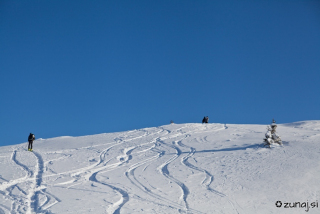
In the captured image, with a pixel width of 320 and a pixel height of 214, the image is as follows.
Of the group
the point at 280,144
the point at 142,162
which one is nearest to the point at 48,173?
the point at 142,162

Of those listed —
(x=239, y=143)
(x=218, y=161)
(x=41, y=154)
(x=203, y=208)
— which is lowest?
(x=203, y=208)

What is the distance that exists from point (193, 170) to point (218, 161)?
243 centimetres

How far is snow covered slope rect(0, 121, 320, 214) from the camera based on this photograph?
11273mm

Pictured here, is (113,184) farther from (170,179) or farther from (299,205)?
(299,205)

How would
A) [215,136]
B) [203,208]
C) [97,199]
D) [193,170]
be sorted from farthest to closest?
[215,136]
[193,170]
[97,199]
[203,208]

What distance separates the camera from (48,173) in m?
16.9

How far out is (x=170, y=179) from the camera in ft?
48.5

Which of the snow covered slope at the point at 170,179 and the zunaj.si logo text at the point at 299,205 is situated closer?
the zunaj.si logo text at the point at 299,205

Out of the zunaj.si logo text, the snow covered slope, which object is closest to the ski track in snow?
the snow covered slope

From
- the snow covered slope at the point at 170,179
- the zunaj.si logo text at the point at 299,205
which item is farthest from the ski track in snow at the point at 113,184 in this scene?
Result: the zunaj.si logo text at the point at 299,205

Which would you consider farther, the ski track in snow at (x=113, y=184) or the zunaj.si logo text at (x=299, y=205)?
the ski track in snow at (x=113, y=184)

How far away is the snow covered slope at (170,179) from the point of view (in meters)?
11.3

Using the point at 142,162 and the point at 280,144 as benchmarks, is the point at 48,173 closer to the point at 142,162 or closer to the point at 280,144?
the point at 142,162

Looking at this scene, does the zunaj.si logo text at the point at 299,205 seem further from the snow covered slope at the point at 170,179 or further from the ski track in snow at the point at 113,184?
the ski track in snow at the point at 113,184
